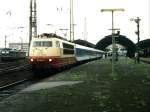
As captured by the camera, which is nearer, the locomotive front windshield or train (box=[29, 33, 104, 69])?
train (box=[29, 33, 104, 69])

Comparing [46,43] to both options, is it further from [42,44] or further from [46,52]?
[46,52]

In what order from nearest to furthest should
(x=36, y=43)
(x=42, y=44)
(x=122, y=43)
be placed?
(x=42, y=44) < (x=36, y=43) < (x=122, y=43)

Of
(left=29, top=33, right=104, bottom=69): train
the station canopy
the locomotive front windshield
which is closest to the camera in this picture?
(left=29, top=33, right=104, bottom=69): train

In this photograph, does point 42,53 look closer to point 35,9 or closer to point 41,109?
point 35,9

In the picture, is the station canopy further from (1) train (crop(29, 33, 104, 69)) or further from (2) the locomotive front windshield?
(2) the locomotive front windshield

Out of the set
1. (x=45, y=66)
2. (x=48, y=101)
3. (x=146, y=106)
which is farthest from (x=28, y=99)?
(x=45, y=66)

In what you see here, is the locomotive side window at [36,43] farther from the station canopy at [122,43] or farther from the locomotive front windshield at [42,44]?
the station canopy at [122,43]

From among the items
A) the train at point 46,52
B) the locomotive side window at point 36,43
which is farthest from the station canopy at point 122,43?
the locomotive side window at point 36,43

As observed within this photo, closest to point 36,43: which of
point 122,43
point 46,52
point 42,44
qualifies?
point 42,44

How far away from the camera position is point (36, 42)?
Answer: 34.5m

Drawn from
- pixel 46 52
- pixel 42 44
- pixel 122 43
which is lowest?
pixel 46 52

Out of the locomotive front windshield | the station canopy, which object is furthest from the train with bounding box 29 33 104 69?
the station canopy

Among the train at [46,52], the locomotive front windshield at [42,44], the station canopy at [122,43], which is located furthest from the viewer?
the station canopy at [122,43]

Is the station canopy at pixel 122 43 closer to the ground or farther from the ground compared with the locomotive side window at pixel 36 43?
farther from the ground
